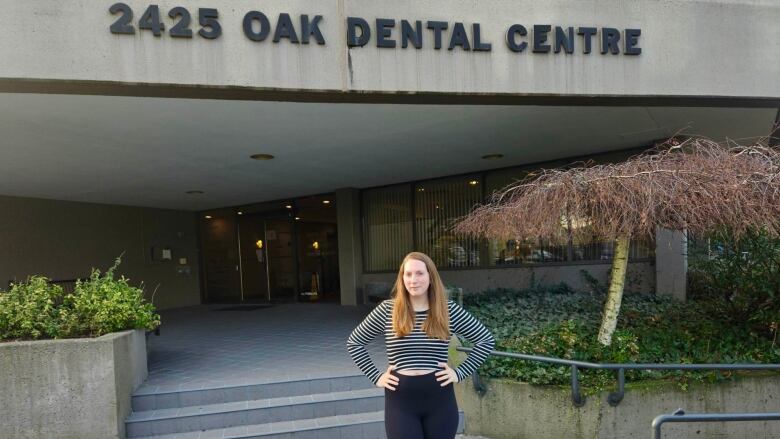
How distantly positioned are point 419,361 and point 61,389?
3737 mm

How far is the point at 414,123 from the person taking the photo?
649 cm

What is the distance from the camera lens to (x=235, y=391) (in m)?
5.15

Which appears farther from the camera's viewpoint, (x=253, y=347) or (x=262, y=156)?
(x=262, y=156)

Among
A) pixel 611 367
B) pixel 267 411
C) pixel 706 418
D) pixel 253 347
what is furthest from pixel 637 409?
pixel 253 347

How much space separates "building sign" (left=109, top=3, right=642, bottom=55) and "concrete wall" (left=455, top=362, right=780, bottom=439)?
3715mm

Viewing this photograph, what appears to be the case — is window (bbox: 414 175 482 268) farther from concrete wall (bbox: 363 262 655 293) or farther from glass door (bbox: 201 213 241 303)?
glass door (bbox: 201 213 241 303)

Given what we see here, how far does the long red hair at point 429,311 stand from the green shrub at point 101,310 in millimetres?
3594

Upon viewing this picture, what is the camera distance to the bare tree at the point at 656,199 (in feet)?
13.5

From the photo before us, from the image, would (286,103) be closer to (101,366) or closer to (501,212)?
(501,212)

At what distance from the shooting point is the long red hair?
2.66 metres

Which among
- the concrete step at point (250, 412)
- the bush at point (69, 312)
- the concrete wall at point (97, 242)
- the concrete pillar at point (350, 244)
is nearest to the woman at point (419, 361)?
the concrete step at point (250, 412)

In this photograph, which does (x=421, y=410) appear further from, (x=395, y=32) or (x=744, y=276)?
(x=744, y=276)

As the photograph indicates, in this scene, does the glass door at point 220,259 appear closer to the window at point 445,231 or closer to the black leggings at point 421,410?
the window at point 445,231

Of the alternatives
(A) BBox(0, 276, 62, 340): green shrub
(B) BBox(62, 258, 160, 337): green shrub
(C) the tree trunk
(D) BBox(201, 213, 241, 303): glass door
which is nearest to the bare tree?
(C) the tree trunk
